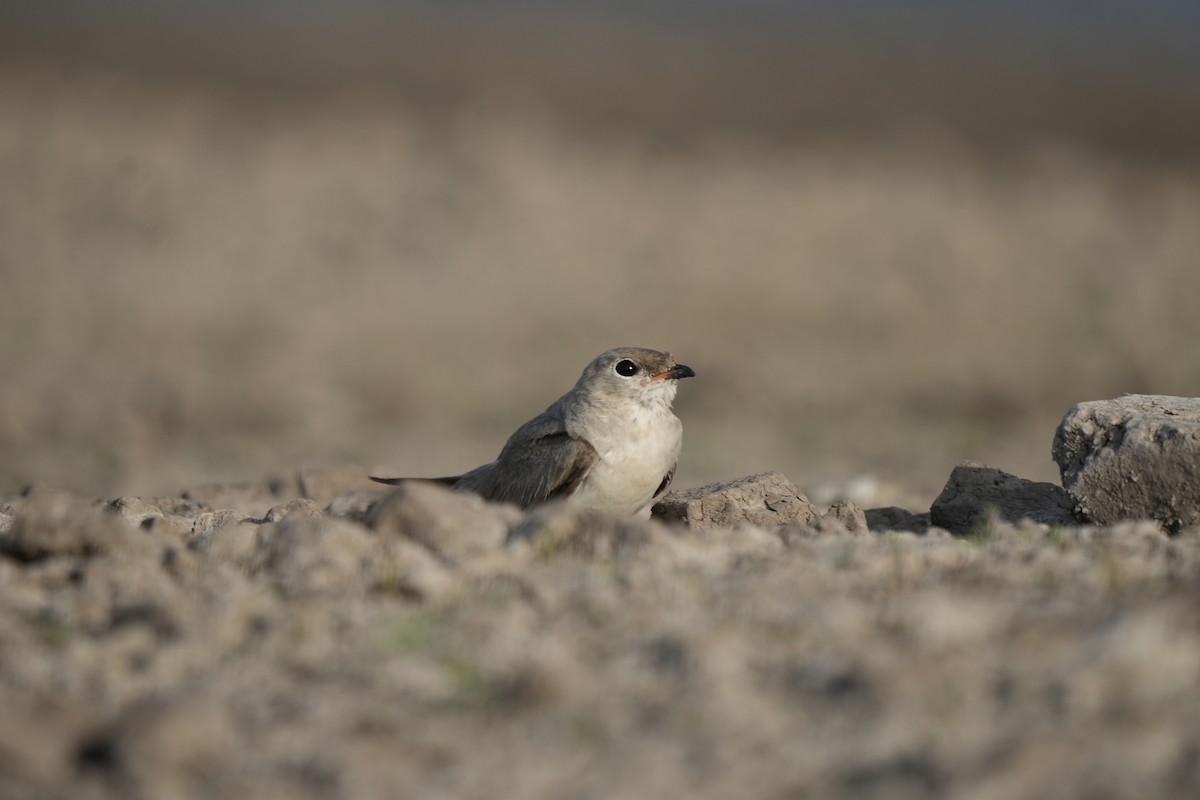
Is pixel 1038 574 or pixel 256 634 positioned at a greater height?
pixel 1038 574

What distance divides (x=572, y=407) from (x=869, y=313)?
9461mm

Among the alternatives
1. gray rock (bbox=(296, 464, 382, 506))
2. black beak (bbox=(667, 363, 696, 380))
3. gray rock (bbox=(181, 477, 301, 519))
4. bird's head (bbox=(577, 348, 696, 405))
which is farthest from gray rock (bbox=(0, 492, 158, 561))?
gray rock (bbox=(296, 464, 382, 506))

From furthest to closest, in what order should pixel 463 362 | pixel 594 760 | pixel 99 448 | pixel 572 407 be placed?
pixel 463 362, pixel 99 448, pixel 572 407, pixel 594 760

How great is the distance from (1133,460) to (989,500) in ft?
2.65

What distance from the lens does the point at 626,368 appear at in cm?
616

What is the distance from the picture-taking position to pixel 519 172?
17.2 metres

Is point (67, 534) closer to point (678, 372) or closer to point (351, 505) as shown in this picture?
point (351, 505)

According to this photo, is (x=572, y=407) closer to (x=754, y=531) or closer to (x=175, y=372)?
(x=754, y=531)

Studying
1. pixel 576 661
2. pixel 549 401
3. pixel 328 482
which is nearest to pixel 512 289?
pixel 549 401

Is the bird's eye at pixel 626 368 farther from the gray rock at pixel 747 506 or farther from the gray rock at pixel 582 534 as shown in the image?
the gray rock at pixel 582 534

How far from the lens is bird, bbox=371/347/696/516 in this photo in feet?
19.2

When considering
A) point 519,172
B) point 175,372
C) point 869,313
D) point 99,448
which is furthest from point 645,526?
point 519,172

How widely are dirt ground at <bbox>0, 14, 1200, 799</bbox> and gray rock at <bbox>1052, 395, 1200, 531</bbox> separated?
383mm

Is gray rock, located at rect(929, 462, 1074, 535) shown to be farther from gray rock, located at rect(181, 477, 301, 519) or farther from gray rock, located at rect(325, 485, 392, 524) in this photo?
gray rock, located at rect(181, 477, 301, 519)
